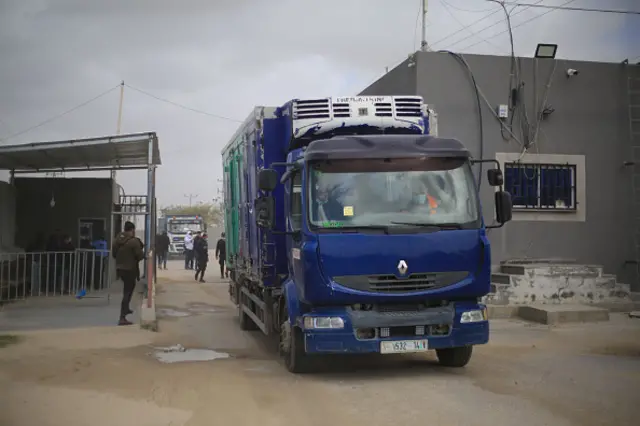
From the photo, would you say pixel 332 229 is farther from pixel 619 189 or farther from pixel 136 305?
pixel 619 189

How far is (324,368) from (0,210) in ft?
40.6

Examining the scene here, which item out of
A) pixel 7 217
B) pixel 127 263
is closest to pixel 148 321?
pixel 127 263

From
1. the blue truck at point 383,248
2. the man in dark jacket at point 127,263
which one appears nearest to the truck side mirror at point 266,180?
the blue truck at point 383,248

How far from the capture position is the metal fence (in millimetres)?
15172

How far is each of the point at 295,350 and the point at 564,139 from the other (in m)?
9.66

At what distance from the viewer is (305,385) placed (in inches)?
290

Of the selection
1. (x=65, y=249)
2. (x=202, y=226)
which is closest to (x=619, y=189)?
(x=65, y=249)

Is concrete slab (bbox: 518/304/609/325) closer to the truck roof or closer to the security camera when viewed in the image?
the security camera

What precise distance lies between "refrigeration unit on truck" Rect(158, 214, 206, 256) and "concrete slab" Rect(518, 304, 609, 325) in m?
32.9

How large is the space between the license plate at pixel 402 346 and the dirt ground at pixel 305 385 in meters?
0.38

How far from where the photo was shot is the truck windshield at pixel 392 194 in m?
7.30

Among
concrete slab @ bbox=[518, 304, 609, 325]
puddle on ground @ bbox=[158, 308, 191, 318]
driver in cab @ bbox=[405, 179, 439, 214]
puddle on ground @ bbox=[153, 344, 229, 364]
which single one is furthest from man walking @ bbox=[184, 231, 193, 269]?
driver in cab @ bbox=[405, 179, 439, 214]

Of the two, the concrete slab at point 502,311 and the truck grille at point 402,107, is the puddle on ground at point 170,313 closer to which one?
the concrete slab at point 502,311

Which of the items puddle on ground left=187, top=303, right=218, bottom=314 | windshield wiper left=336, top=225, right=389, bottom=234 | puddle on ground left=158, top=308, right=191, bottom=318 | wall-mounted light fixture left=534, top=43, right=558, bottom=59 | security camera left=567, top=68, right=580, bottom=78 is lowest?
puddle on ground left=187, top=303, right=218, bottom=314
